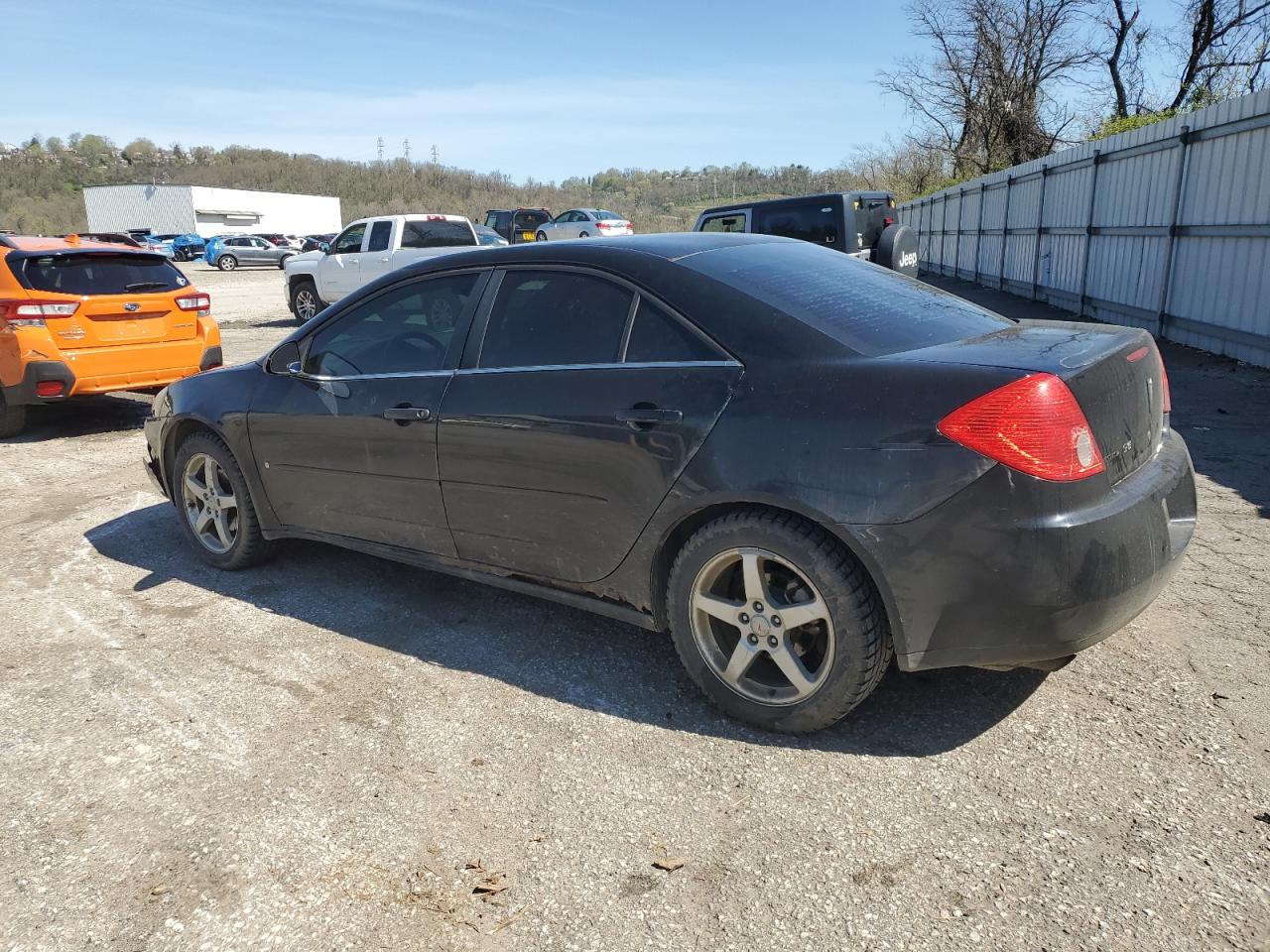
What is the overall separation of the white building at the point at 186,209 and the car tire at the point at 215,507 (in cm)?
7512

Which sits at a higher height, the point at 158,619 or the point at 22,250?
the point at 22,250

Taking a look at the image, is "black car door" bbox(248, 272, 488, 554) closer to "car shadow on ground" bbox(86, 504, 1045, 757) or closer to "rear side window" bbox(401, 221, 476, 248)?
"car shadow on ground" bbox(86, 504, 1045, 757)

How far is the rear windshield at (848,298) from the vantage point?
3.02 metres

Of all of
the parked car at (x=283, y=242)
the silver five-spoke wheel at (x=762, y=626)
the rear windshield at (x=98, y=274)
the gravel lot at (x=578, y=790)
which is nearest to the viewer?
→ the gravel lot at (x=578, y=790)

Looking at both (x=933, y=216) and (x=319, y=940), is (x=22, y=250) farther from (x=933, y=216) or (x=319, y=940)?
(x=933, y=216)

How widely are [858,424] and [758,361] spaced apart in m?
0.41

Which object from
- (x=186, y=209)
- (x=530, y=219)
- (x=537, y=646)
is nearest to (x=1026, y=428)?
(x=537, y=646)

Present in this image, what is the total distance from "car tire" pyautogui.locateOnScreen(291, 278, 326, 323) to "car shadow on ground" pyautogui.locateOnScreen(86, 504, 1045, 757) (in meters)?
12.1

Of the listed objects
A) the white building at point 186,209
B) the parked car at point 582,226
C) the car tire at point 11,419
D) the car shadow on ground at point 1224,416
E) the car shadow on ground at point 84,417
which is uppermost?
the white building at point 186,209

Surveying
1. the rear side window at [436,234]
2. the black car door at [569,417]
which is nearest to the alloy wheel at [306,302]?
the rear side window at [436,234]

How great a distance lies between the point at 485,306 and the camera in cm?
374

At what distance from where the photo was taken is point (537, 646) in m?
3.79

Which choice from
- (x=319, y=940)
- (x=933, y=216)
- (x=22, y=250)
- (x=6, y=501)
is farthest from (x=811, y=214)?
(x=933, y=216)

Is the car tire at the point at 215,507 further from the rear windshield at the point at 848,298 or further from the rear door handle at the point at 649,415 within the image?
the rear windshield at the point at 848,298
